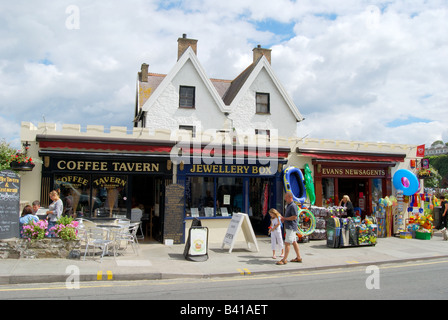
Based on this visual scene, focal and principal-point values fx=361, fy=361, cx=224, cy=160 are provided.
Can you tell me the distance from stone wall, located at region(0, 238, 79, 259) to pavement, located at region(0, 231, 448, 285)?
0.32m

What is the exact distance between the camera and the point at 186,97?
23141mm

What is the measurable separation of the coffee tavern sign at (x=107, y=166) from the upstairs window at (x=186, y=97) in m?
10.6

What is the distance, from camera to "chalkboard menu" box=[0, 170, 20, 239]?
9547 mm

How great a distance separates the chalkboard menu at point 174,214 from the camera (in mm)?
12961

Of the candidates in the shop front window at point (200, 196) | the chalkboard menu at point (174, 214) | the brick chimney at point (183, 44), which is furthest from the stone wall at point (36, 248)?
the brick chimney at point (183, 44)

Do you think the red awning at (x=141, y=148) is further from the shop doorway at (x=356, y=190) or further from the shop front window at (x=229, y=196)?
the shop doorway at (x=356, y=190)

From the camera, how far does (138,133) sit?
506 inches

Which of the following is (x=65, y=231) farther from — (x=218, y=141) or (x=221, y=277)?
(x=218, y=141)

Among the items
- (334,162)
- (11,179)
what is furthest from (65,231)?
(334,162)

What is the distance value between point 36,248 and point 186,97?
49.9ft

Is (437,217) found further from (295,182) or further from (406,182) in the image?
(295,182)

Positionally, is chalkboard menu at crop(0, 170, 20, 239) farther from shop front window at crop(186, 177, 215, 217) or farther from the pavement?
shop front window at crop(186, 177, 215, 217)

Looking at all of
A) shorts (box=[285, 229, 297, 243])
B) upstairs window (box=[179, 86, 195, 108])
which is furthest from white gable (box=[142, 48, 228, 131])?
shorts (box=[285, 229, 297, 243])

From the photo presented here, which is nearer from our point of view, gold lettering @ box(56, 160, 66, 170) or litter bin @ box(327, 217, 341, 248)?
gold lettering @ box(56, 160, 66, 170)
